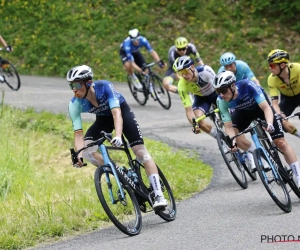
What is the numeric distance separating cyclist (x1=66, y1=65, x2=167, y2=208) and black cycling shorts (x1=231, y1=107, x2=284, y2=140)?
5.59 ft

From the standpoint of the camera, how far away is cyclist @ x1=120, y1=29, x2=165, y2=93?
19.1m

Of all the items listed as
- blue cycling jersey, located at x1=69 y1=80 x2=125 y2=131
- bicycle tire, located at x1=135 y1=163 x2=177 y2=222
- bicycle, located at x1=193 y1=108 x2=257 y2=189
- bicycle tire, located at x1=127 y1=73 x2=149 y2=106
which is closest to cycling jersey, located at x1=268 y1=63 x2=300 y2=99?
bicycle, located at x1=193 y1=108 x2=257 y2=189

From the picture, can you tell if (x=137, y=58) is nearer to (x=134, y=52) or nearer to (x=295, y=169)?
(x=134, y=52)

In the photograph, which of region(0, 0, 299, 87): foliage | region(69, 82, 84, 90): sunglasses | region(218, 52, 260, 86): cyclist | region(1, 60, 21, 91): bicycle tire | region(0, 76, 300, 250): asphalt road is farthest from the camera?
region(0, 0, 299, 87): foliage

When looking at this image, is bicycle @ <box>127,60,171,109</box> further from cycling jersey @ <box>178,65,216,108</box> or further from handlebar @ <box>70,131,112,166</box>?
handlebar @ <box>70,131,112,166</box>

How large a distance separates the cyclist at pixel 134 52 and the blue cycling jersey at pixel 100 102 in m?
10.1

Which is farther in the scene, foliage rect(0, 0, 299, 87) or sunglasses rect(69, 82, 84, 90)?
foliage rect(0, 0, 299, 87)

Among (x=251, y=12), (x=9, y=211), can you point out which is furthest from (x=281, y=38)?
(x=9, y=211)

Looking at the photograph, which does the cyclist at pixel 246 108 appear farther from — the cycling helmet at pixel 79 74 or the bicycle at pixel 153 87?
the bicycle at pixel 153 87

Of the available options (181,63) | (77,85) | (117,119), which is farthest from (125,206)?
(181,63)

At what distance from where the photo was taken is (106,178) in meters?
8.31

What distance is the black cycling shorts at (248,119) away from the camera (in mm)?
9664

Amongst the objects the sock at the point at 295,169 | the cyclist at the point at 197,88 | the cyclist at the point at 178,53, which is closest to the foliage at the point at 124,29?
the cyclist at the point at 178,53

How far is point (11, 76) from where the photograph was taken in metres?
21.4
